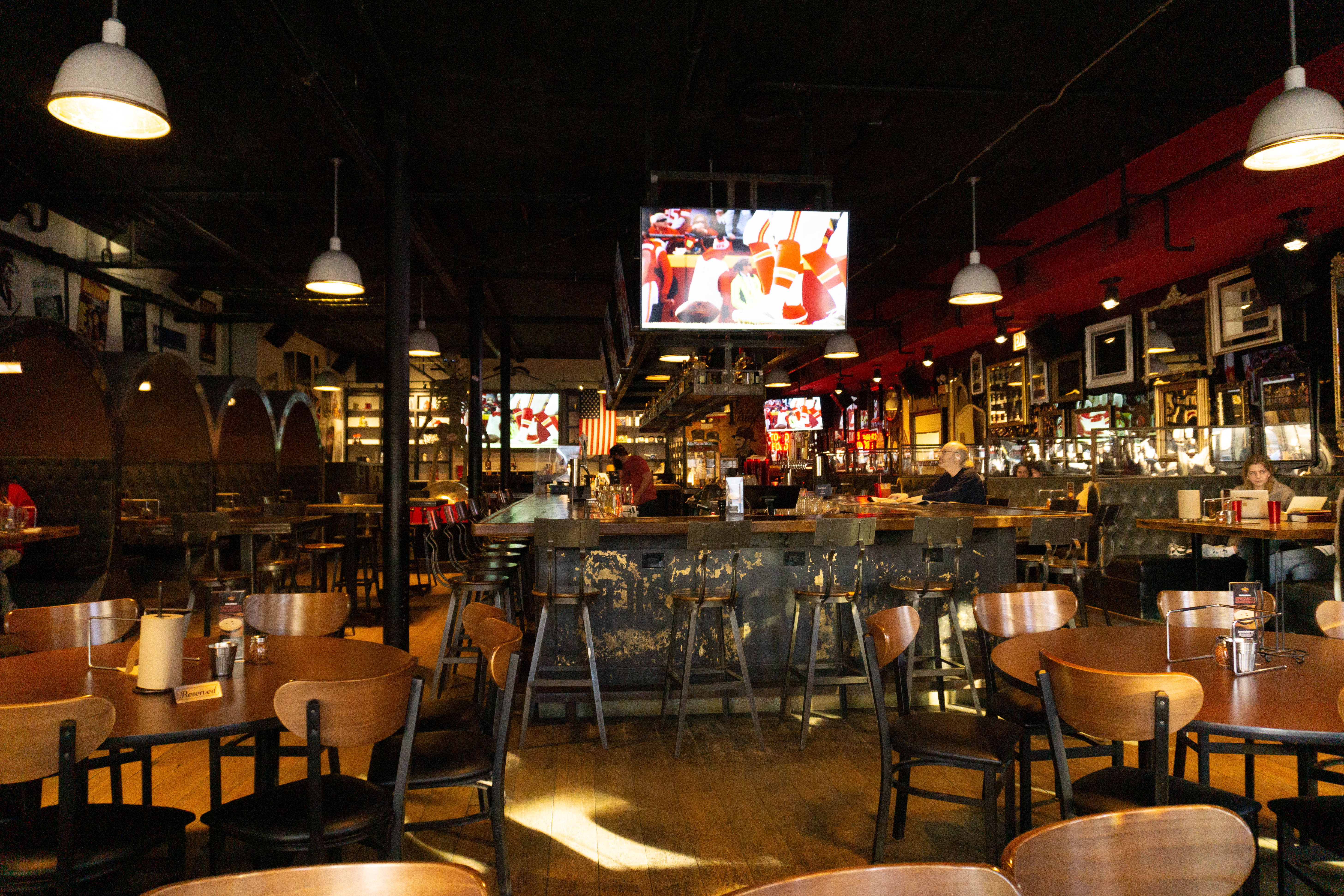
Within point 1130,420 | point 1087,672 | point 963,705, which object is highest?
point 1130,420

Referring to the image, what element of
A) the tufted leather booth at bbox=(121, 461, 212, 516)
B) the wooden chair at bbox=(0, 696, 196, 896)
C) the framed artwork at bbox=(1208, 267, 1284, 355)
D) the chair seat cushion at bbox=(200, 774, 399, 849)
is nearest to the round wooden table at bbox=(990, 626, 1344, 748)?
the chair seat cushion at bbox=(200, 774, 399, 849)

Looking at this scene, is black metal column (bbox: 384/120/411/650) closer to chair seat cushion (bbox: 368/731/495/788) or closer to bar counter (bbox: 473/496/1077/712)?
bar counter (bbox: 473/496/1077/712)

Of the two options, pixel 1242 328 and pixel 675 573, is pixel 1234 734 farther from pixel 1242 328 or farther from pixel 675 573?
pixel 1242 328

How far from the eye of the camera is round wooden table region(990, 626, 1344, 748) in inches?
77.5

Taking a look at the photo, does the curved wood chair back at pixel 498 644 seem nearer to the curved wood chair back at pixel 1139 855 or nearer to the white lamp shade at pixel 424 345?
the curved wood chair back at pixel 1139 855

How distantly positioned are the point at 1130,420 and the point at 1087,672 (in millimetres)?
9577

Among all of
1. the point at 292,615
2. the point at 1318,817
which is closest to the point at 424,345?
the point at 292,615

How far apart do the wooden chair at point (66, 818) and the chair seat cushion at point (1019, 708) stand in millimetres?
2711

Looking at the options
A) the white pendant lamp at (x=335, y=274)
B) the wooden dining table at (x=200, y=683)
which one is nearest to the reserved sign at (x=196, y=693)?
the wooden dining table at (x=200, y=683)

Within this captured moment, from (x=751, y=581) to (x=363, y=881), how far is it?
4.15 metres

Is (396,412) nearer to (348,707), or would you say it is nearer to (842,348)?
(348,707)

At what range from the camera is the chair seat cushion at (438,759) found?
2.51m

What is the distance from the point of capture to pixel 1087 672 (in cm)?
207

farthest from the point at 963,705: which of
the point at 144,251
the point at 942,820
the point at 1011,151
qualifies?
the point at 144,251
